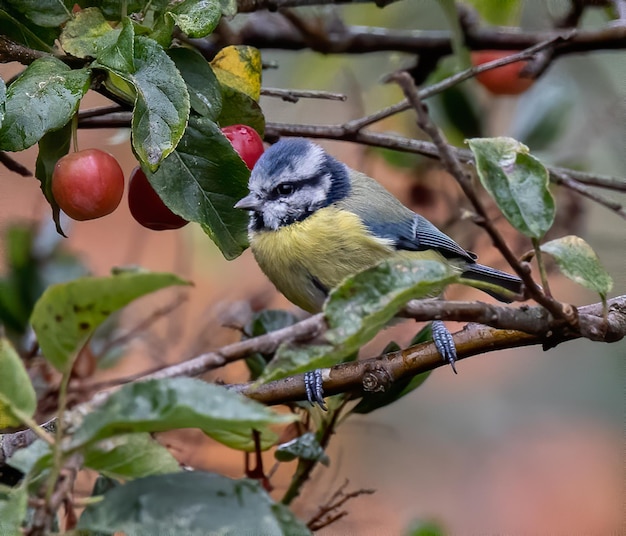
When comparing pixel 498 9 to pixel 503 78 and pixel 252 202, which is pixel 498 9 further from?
pixel 252 202

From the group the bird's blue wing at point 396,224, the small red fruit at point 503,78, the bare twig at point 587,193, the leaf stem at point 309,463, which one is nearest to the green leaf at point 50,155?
the leaf stem at point 309,463

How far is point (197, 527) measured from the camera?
50 cm

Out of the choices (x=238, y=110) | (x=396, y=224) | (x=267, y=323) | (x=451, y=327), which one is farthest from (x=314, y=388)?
(x=451, y=327)

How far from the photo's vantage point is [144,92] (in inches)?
28.1

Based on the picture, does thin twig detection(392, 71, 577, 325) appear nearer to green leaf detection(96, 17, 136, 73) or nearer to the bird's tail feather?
green leaf detection(96, 17, 136, 73)

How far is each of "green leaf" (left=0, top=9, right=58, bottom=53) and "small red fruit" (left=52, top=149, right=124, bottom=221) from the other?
116mm

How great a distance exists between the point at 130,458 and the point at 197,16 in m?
0.43

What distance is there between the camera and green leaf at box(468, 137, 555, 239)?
0.60m

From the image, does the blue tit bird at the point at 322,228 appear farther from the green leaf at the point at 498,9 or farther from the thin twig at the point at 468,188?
the thin twig at the point at 468,188

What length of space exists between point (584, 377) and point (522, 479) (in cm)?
41

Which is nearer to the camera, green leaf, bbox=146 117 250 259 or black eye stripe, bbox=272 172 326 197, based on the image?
green leaf, bbox=146 117 250 259

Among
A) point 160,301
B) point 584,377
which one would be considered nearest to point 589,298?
point 584,377

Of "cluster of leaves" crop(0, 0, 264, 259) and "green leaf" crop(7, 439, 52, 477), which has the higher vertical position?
"cluster of leaves" crop(0, 0, 264, 259)

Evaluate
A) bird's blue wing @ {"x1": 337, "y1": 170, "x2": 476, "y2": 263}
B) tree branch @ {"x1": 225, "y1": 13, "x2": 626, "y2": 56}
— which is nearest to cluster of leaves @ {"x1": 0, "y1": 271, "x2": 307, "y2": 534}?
bird's blue wing @ {"x1": 337, "y1": 170, "x2": 476, "y2": 263}
